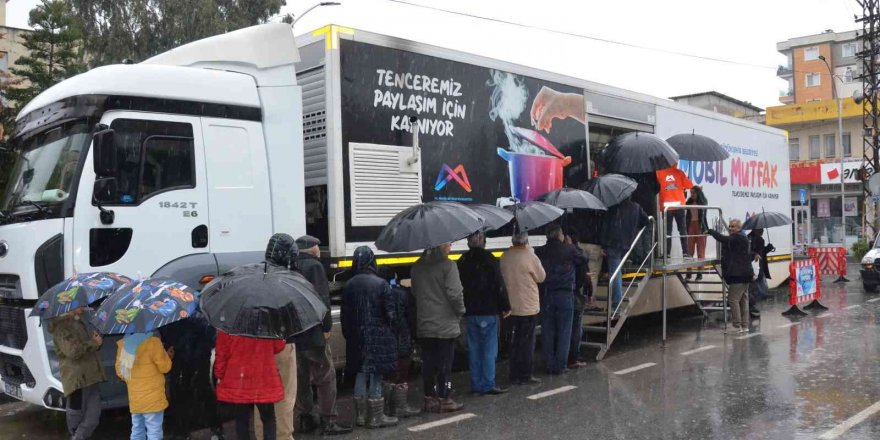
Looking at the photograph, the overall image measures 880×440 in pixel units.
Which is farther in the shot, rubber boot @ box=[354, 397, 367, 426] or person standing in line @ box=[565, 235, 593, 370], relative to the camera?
person standing in line @ box=[565, 235, 593, 370]

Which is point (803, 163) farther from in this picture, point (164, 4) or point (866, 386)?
point (866, 386)

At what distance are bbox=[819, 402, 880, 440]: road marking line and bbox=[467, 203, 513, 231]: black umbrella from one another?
3.49 m

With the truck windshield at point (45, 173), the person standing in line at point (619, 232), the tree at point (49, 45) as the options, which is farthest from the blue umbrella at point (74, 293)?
the tree at point (49, 45)

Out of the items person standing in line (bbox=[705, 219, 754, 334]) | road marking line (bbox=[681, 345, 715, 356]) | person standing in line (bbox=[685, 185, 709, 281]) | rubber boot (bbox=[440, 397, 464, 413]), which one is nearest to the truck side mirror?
rubber boot (bbox=[440, 397, 464, 413])

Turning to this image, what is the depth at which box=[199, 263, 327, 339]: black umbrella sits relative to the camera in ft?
15.3

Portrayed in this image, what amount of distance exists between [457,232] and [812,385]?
4333 mm

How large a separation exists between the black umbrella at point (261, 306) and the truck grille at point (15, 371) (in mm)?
2467

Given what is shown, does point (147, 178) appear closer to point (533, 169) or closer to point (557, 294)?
point (557, 294)

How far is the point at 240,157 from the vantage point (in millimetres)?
6941

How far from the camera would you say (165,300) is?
5090 mm

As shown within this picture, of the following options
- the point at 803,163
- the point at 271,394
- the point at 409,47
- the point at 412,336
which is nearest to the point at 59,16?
the point at 409,47

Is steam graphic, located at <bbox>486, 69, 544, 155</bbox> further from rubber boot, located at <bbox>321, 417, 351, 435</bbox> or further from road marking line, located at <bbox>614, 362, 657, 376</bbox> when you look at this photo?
rubber boot, located at <bbox>321, 417, 351, 435</bbox>

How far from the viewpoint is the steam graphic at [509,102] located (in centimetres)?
922

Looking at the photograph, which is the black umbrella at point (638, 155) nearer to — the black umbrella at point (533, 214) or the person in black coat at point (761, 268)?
the black umbrella at point (533, 214)
